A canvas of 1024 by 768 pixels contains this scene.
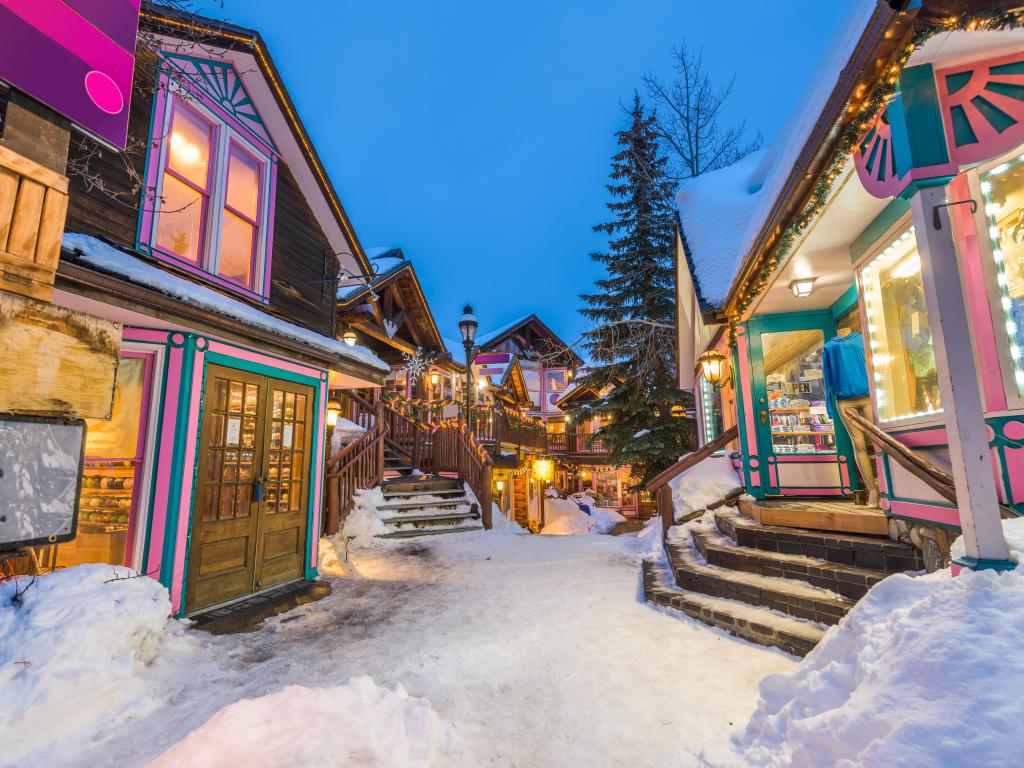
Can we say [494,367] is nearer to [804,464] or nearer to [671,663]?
[804,464]

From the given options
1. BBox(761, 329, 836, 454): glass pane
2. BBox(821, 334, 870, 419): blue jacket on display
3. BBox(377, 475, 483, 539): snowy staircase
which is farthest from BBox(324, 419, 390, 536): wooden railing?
BBox(821, 334, 870, 419): blue jacket on display

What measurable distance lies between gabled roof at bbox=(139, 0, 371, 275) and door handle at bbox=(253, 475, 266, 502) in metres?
4.51

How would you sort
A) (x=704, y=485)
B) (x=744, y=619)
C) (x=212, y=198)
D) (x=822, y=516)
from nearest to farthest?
1. (x=744, y=619)
2. (x=822, y=516)
3. (x=212, y=198)
4. (x=704, y=485)

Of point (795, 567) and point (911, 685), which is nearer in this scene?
point (911, 685)

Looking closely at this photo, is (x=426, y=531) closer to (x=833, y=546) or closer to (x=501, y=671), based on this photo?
(x=501, y=671)

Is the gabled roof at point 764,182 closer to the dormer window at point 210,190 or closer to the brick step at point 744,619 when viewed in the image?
the brick step at point 744,619

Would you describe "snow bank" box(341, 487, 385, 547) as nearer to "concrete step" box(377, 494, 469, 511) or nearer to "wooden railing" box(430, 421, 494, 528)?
"concrete step" box(377, 494, 469, 511)

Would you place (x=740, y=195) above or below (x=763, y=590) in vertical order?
above

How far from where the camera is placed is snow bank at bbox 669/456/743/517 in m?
8.24

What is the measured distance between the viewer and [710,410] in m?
11.2

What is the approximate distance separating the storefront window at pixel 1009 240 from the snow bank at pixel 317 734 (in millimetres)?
4531

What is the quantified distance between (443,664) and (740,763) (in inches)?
89.1

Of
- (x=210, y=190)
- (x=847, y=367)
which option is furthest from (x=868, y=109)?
(x=210, y=190)

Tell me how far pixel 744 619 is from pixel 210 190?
7887mm
